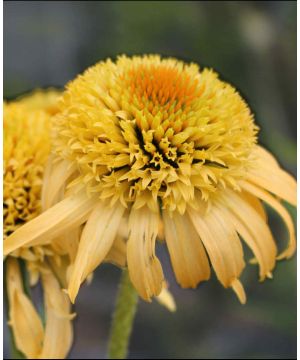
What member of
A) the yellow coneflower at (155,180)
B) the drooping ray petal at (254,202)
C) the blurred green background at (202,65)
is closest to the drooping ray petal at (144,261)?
the yellow coneflower at (155,180)

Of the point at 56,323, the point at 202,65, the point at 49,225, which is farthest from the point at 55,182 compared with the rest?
the point at 202,65

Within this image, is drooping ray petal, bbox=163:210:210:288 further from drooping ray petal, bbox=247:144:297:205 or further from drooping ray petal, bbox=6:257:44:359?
drooping ray petal, bbox=6:257:44:359

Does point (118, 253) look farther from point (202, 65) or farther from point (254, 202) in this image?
point (202, 65)

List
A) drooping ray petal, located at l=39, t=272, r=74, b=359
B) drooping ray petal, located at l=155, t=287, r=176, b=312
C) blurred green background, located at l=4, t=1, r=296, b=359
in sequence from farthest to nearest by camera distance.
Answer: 1. blurred green background, located at l=4, t=1, r=296, b=359
2. drooping ray petal, located at l=155, t=287, r=176, b=312
3. drooping ray petal, located at l=39, t=272, r=74, b=359

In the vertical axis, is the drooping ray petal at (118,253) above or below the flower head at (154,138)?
below

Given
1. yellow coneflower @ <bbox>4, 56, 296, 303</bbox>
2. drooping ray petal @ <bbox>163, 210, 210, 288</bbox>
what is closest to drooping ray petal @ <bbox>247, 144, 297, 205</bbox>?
yellow coneflower @ <bbox>4, 56, 296, 303</bbox>

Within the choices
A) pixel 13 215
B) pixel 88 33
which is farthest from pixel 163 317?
pixel 13 215

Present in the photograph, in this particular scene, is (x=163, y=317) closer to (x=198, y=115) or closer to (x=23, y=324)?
(x=23, y=324)

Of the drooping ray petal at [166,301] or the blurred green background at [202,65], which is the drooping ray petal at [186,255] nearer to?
the drooping ray petal at [166,301]
